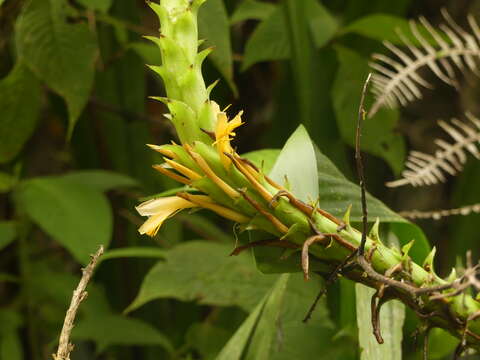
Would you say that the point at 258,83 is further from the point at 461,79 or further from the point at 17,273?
the point at 17,273

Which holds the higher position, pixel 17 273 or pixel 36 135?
pixel 36 135

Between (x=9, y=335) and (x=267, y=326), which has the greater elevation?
(x=267, y=326)

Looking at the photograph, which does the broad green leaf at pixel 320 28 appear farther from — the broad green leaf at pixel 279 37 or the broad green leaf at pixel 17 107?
the broad green leaf at pixel 17 107

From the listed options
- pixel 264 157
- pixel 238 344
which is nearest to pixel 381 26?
pixel 264 157

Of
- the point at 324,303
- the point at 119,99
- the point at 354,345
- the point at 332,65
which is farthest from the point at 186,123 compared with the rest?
the point at 119,99

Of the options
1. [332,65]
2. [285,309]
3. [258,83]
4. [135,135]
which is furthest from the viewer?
[258,83]

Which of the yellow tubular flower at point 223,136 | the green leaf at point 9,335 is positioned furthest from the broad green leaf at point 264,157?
the green leaf at point 9,335

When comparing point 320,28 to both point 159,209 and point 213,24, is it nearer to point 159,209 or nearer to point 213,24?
point 213,24
